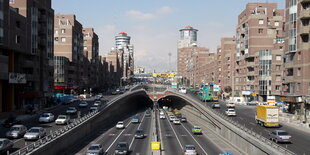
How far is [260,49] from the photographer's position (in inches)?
4754

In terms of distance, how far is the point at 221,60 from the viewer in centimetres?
16188

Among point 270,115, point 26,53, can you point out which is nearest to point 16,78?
point 26,53

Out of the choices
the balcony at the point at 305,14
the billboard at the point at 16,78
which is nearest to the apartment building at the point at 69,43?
the billboard at the point at 16,78

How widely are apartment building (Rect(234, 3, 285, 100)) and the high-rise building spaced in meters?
33.8

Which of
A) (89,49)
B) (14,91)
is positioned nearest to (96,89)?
(89,49)

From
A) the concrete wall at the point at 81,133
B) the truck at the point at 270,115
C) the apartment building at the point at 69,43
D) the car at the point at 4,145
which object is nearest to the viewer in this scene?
the car at the point at 4,145

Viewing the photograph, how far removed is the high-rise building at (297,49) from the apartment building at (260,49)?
111 feet

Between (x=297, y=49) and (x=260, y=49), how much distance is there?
5179 centimetres

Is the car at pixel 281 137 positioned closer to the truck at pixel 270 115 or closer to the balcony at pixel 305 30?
the truck at pixel 270 115

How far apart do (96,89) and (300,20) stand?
124 meters

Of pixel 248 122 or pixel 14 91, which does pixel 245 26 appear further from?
pixel 14 91

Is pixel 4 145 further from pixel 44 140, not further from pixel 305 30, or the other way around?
pixel 305 30

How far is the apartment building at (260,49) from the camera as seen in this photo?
110 meters

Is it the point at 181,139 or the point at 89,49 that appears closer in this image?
the point at 181,139
